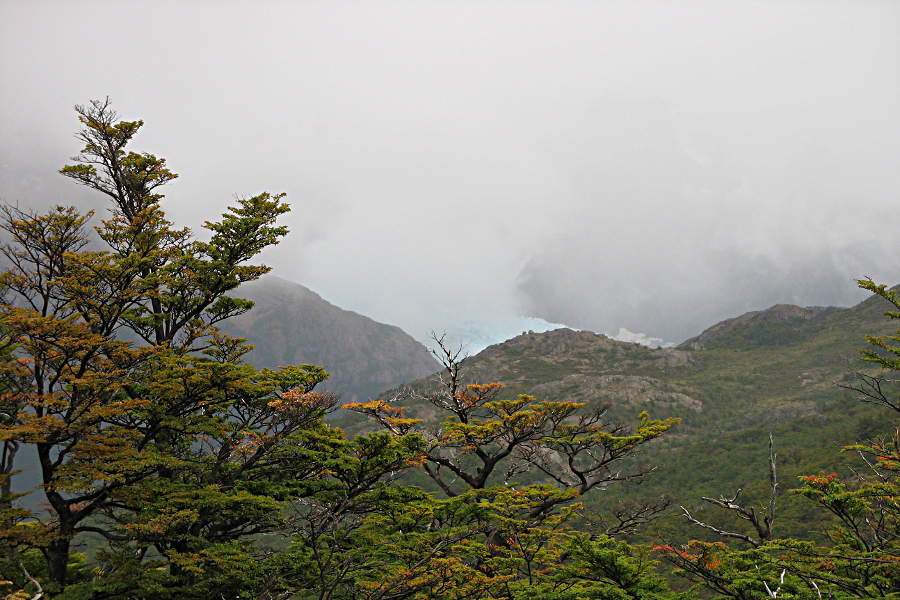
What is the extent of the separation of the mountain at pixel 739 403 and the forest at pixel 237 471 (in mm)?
38532

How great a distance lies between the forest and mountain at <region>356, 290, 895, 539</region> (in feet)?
126

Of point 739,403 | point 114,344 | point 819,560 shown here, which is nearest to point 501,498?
point 819,560

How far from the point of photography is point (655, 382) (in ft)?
504

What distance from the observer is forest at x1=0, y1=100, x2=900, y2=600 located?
1455 cm

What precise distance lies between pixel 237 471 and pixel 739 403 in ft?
484

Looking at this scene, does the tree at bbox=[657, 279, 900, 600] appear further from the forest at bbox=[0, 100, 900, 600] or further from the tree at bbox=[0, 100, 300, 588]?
the tree at bbox=[0, 100, 300, 588]

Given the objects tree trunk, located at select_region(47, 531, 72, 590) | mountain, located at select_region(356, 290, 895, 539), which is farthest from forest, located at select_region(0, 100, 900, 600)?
mountain, located at select_region(356, 290, 895, 539)

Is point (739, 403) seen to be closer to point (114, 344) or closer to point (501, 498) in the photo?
point (501, 498)

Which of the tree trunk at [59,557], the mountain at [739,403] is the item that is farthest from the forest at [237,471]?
the mountain at [739,403]

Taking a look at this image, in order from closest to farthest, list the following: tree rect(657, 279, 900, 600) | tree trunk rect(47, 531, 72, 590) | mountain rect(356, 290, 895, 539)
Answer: tree rect(657, 279, 900, 600)
tree trunk rect(47, 531, 72, 590)
mountain rect(356, 290, 895, 539)

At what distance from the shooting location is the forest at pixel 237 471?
14.5 meters

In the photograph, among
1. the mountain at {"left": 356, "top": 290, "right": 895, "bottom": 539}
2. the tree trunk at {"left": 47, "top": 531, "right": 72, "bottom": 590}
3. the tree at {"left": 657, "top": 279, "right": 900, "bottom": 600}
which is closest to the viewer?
the tree at {"left": 657, "top": 279, "right": 900, "bottom": 600}

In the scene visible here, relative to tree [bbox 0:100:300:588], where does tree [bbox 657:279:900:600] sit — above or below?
below

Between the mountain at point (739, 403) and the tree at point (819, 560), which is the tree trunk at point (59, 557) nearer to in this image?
the tree at point (819, 560)
